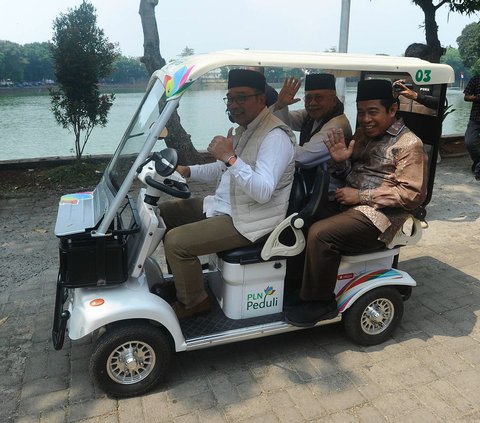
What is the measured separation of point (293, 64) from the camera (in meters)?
2.49

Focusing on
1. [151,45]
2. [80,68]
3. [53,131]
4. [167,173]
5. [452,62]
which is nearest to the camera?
[167,173]

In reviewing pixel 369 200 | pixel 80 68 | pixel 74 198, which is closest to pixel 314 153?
pixel 369 200

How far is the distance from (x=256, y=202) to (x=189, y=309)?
0.80m

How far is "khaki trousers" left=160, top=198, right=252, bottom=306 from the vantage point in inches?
104

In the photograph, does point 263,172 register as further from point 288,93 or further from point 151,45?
point 151,45

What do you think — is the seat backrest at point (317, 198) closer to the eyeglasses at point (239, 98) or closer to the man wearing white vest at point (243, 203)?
the man wearing white vest at point (243, 203)

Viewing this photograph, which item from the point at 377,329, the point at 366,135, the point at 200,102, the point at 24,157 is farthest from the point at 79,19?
the point at 377,329

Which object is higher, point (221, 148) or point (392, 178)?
point (221, 148)

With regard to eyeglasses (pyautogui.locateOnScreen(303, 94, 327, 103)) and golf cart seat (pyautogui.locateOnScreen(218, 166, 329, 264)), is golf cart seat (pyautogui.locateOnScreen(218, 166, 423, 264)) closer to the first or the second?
golf cart seat (pyautogui.locateOnScreen(218, 166, 329, 264))

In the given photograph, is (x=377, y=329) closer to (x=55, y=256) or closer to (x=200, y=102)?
(x=200, y=102)

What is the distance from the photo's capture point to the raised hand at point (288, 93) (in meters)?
3.31

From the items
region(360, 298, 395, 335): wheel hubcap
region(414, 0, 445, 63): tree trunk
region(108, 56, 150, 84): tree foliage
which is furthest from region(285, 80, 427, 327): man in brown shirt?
region(414, 0, 445, 63): tree trunk

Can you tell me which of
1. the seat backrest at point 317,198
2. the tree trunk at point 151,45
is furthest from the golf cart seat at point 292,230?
the tree trunk at point 151,45

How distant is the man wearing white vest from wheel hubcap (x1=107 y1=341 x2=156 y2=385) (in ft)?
1.11
